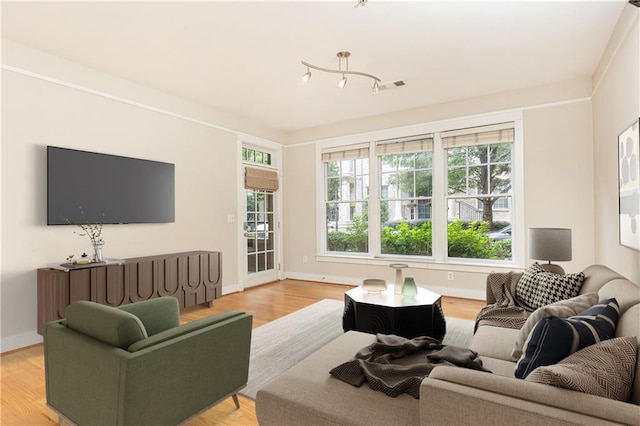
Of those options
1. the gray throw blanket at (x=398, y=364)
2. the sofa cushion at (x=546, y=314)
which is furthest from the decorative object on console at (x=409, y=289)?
the sofa cushion at (x=546, y=314)

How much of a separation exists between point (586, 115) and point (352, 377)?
4.40 m

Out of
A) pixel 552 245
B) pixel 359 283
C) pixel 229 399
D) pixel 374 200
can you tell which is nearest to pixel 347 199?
pixel 374 200

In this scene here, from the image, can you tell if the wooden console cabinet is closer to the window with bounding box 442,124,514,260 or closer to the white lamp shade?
the window with bounding box 442,124,514,260

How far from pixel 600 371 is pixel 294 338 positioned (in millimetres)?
2555

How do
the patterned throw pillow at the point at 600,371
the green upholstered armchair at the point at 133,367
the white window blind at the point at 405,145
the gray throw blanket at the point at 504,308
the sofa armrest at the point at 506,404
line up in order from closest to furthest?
the sofa armrest at the point at 506,404 → the patterned throw pillow at the point at 600,371 → the green upholstered armchair at the point at 133,367 → the gray throw blanket at the point at 504,308 → the white window blind at the point at 405,145

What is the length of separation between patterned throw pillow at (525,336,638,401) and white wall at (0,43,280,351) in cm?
405

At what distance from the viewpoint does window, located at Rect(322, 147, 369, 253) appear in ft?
18.9

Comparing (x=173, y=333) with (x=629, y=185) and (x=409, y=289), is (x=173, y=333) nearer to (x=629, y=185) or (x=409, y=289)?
(x=409, y=289)

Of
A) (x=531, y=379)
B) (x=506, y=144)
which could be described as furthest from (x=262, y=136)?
(x=531, y=379)

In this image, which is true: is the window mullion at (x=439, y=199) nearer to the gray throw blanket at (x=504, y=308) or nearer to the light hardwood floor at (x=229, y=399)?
the light hardwood floor at (x=229, y=399)

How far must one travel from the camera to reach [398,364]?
173cm

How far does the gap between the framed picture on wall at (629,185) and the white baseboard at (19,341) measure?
5056 millimetres

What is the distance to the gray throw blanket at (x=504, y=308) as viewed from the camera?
8.02ft

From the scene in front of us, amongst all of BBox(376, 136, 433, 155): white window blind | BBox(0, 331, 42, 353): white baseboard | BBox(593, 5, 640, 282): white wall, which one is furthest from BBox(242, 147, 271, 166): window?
BBox(593, 5, 640, 282): white wall
